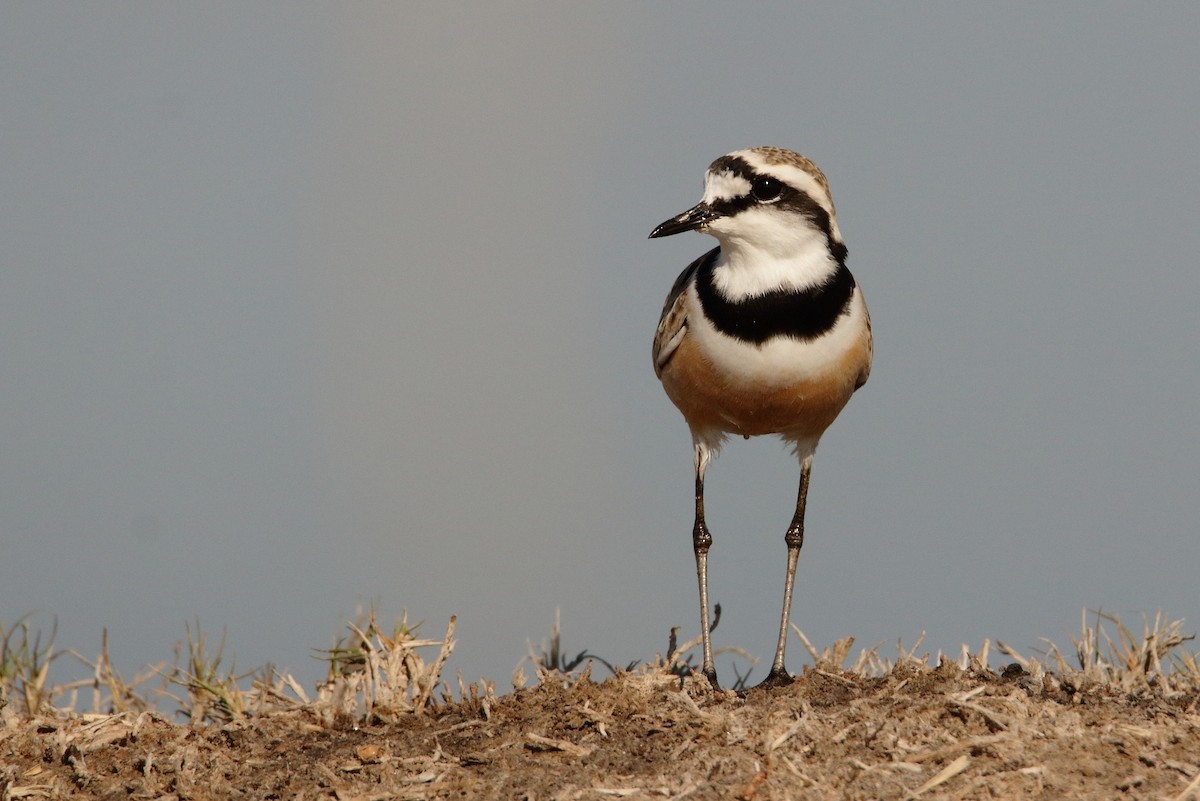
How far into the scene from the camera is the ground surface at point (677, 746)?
14.9 feet

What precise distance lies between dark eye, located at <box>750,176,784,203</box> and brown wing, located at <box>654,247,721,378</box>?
2.06 ft

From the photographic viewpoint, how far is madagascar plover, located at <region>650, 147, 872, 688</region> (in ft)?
19.9

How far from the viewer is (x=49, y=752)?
5566mm

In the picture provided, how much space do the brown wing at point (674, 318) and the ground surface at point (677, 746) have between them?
67.5 inches

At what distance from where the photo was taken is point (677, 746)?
4949 millimetres

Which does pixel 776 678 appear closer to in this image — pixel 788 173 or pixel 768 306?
pixel 768 306

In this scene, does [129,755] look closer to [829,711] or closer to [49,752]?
[49,752]

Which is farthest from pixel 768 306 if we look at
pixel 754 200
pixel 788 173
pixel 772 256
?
pixel 788 173

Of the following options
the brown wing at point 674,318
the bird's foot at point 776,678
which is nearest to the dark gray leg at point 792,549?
the bird's foot at point 776,678

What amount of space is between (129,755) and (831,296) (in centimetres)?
359

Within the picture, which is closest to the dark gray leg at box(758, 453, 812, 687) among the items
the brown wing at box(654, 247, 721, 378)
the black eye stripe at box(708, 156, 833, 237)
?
the brown wing at box(654, 247, 721, 378)

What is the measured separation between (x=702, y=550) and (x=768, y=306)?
5.36 ft

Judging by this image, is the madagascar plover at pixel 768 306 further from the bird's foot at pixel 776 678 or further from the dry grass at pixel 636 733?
the dry grass at pixel 636 733

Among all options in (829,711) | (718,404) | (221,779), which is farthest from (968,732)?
(221,779)
